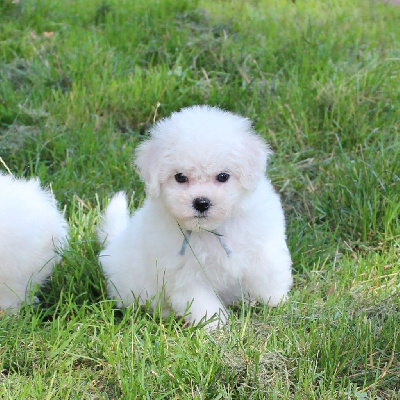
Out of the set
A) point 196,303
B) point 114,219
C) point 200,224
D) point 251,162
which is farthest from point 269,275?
point 114,219

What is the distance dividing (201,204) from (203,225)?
160mm

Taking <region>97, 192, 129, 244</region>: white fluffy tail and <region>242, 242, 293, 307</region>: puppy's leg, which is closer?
<region>242, 242, 293, 307</region>: puppy's leg

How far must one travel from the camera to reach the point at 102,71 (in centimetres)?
498

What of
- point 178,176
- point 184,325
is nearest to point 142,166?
point 178,176

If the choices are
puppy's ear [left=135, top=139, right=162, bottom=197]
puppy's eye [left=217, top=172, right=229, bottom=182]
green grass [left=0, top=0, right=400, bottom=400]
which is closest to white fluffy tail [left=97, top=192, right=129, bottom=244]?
green grass [left=0, top=0, right=400, bottom=400]

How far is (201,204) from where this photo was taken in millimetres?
2707

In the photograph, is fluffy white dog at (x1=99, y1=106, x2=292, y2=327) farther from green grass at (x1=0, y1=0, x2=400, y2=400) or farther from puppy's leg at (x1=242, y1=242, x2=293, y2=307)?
green grass at (x1=0, y1=0, x2=400, y2=400)

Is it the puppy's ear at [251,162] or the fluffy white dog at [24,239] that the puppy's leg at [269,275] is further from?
the fluffy white dog at [24,239]

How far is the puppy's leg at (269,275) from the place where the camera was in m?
3.03

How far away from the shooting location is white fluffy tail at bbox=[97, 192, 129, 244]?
360cm

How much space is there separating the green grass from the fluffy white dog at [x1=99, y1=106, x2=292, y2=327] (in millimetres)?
135

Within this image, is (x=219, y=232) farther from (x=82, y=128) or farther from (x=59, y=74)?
(x=59, y=74)

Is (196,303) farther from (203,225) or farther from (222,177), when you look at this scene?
(222,177)

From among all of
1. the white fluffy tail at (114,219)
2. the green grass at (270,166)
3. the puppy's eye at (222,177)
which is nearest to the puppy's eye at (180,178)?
the puppy's eye at (222,177)
